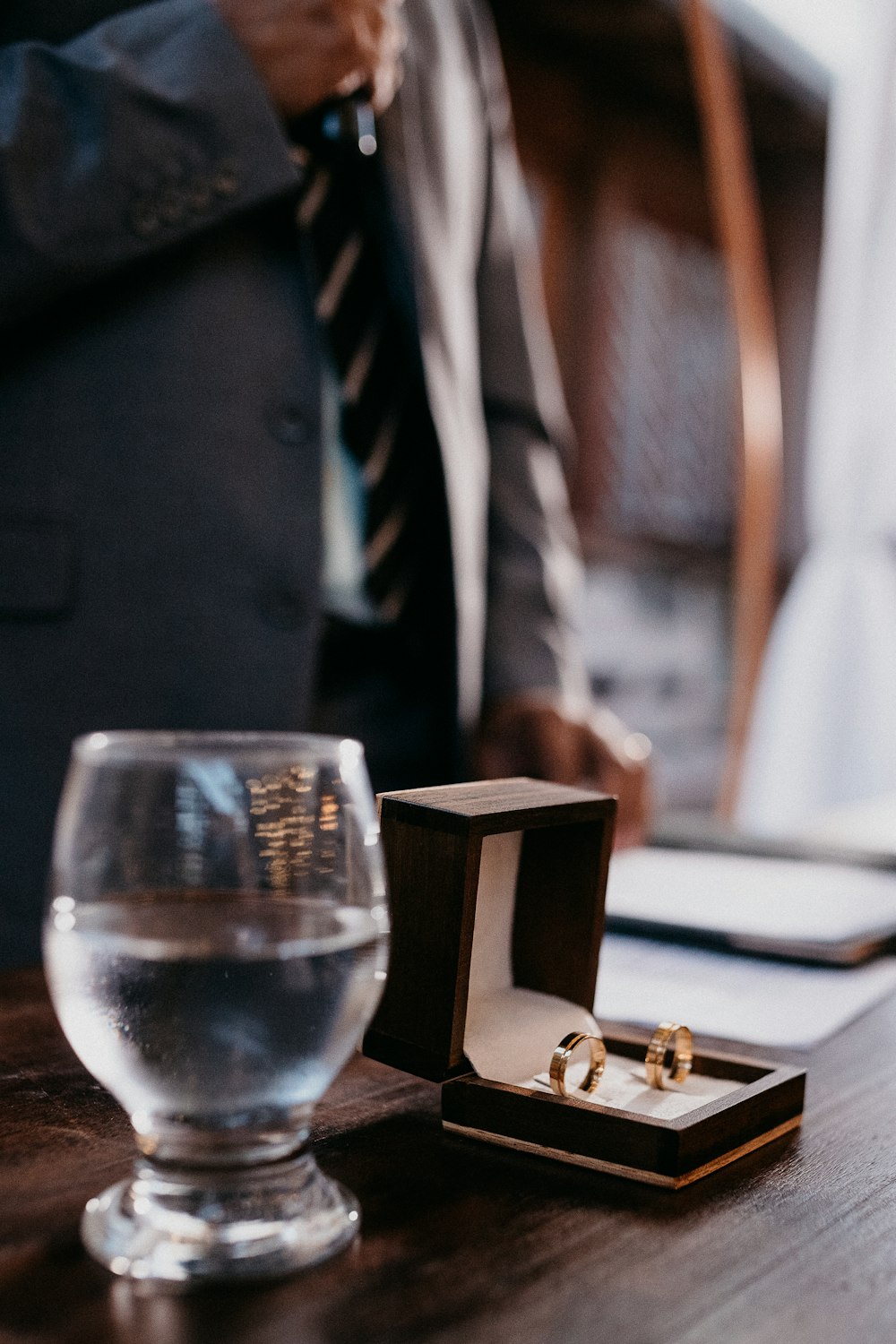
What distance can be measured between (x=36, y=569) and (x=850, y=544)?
6.97ft

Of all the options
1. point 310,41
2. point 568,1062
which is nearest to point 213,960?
point 568,1062

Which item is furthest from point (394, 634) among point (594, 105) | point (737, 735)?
point (594, 105)

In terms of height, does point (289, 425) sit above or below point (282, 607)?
above

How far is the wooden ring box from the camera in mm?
432

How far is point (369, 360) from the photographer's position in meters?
1.23

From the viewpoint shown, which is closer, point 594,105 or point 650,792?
point 650,792

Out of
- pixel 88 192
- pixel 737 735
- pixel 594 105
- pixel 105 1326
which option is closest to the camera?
pixel 105 1326

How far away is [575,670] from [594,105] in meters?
3.43

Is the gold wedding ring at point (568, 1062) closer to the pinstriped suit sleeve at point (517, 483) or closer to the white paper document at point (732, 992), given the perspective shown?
the white paper document at point (732, 992)

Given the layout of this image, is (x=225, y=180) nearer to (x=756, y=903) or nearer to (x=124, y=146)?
(x=124, y=146)

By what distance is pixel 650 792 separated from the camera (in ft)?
3.93

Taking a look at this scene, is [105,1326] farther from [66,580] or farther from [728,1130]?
[66,580]

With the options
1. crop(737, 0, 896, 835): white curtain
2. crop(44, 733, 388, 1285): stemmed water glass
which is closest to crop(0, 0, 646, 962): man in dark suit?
crop(44, 733, 388, 1285): stemmed water glass

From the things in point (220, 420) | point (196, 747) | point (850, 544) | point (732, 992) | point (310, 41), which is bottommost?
point (732, 992)
